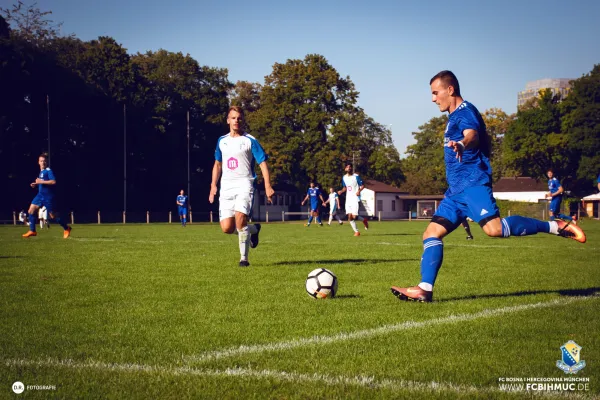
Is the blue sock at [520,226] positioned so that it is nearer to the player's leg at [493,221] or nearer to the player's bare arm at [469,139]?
the player's leg at [493,221]

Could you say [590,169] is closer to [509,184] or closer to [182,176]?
[509,184]

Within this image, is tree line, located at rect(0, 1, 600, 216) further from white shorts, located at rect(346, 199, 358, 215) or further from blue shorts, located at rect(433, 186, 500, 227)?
blue shorts, located at rect(433, 186, 500, 227)

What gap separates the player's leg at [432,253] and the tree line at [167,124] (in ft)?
134

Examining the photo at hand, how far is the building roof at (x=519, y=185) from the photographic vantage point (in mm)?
86250

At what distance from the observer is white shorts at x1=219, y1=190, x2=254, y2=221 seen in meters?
9.69

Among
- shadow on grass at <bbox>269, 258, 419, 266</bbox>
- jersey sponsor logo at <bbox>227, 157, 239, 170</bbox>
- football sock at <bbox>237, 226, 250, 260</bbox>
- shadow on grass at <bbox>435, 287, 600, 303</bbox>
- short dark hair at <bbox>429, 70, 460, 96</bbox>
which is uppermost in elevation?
short dark hair at <bbox>429, 70, 460, 96</bbox>

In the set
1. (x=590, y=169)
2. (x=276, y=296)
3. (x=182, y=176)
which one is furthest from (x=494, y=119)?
(x=276, y=296)

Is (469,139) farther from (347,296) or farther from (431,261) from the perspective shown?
(347,296)

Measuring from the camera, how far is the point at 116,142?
50.8 metres

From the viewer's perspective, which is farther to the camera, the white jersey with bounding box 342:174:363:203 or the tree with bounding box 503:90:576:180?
the tree with bounding box 503:90:576:180

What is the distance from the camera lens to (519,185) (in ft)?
291

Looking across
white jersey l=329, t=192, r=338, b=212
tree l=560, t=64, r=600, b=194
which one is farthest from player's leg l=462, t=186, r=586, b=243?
tree l=560, t=64, r=600, b=194

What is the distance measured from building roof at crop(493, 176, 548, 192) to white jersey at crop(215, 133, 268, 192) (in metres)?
81.9

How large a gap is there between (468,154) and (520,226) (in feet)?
3.02
